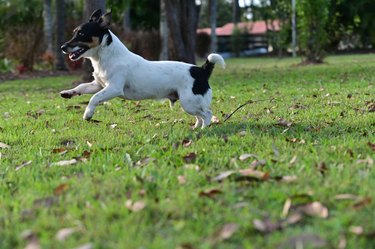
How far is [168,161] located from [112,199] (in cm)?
114

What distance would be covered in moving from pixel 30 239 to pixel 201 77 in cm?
423

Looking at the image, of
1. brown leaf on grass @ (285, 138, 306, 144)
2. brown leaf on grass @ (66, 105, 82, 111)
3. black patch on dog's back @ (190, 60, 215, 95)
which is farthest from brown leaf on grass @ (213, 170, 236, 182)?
brown leaf on grass @ (66, 105, 82, 111)

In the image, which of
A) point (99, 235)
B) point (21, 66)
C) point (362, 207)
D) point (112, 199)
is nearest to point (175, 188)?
point (112, 199)

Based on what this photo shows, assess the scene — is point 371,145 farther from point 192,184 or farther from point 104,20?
point 104,20

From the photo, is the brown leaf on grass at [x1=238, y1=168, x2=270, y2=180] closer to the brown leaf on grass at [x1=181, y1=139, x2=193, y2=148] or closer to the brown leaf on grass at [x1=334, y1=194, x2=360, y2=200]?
the brown leaf on grass at [x1=334, y1=194, x2=360, y2=200]

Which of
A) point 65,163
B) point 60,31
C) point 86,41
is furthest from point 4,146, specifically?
point 60,31

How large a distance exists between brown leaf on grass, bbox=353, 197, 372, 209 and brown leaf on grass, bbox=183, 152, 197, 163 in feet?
5.33

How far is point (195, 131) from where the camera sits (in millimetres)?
6109

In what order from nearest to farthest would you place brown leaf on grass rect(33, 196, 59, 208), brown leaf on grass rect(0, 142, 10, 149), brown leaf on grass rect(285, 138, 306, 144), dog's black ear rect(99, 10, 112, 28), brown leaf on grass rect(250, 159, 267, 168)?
brown leaf on grass rect(33, 196, 59, 208)
brown leaf on grass rect(250, 159, 267, 168)
brown leaf on grass rect(285, 138, 306, 144)
brown leaf on grass rect(0, 142, 10, 149)
dog's black ear rect(99, 10, 112, 28)

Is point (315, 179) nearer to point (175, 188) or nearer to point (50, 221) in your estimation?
point (175, 188)

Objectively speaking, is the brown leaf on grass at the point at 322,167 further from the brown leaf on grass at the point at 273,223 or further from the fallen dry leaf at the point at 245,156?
the brown leaf on grass at the point at 273,223

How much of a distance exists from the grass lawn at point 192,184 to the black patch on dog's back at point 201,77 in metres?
0.45

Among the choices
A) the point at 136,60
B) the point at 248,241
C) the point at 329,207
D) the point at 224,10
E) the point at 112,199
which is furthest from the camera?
the point at 224,10

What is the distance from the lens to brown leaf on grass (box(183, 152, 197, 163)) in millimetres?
4457
